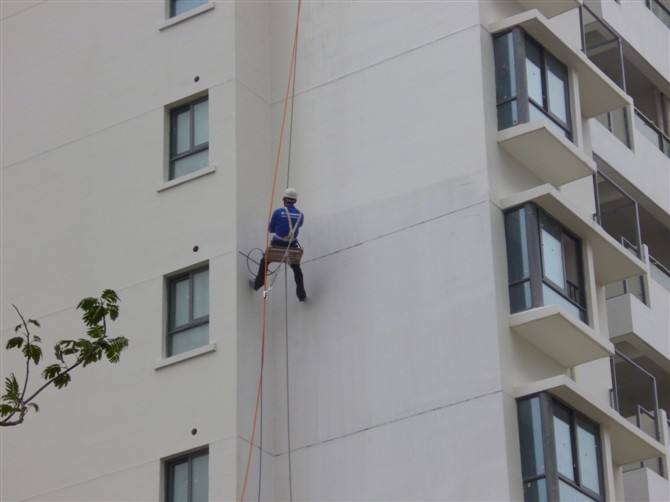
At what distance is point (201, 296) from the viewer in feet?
110

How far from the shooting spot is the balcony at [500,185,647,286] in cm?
3222

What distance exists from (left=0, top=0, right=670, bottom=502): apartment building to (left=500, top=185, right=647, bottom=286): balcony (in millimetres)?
64

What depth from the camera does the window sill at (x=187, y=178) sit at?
34.3 metres

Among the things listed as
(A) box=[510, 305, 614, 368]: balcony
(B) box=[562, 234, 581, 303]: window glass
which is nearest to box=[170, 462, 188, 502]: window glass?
(A) box=[510, 305, 614, 368]: balcony

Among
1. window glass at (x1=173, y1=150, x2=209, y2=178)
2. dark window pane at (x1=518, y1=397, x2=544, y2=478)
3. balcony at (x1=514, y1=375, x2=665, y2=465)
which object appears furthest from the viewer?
window glass at (x1=173, y1=150, x2=209, y2=178)

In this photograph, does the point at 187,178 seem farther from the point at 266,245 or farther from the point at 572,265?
the point at 572,265

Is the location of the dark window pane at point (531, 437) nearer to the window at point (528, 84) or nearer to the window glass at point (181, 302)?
the window at point (528, 84)

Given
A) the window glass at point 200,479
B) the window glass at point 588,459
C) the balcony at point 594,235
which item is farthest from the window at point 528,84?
the window glass at point 200,479

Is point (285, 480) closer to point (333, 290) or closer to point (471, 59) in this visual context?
point (333, 290)

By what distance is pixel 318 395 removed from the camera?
3253 cm

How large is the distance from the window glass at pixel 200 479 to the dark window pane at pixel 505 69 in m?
7.97

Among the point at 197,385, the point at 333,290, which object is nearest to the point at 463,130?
the point at 333,290

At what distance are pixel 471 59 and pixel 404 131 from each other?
1.69 m

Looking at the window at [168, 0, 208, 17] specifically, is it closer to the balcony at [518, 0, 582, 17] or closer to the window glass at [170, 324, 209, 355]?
the balcony at [518, 0, 582, 17]
